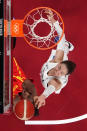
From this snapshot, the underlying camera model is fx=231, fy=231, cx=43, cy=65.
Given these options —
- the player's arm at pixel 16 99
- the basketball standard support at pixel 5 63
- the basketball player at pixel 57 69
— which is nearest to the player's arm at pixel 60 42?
the basketball player at pixel 57 69

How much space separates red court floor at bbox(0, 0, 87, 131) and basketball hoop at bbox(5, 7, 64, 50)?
5cm

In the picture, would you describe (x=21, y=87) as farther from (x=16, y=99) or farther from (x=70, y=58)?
(x=70, y=58)

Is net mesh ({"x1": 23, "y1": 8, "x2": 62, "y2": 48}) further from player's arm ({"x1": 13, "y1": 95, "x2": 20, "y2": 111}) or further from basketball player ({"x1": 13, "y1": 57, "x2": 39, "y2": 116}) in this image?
player's arm ({"x1": 13, "y1": 95, "x2": 20, "y2": 111})

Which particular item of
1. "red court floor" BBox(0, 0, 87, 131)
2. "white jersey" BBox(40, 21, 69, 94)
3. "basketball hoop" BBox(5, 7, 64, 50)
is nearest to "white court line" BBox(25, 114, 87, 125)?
"red court floor" BBox(0, 0, 87, 131)

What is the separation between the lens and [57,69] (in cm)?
274

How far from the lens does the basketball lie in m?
2.60

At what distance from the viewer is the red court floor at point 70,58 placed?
2736mm

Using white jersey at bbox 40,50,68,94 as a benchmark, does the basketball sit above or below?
below

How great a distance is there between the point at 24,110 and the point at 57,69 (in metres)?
0.61

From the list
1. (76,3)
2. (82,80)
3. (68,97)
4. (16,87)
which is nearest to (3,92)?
(16,87)

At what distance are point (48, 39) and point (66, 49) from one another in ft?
0.81

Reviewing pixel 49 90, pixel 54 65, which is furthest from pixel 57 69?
pixel 49 90

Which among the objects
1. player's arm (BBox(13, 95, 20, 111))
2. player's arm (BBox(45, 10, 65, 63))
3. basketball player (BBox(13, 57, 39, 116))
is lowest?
player's arm (BBox(13, 95, 20, 111))

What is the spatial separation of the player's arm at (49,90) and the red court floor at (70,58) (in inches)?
2.0
